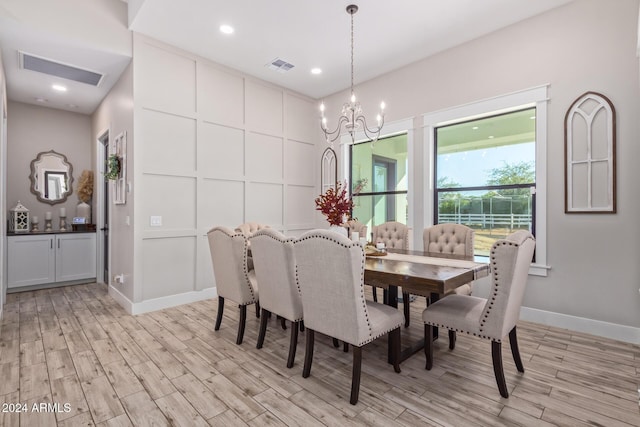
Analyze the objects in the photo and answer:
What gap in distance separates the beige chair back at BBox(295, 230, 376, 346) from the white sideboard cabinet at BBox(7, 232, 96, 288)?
477cm

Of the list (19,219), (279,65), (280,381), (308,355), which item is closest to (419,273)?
(308,355)

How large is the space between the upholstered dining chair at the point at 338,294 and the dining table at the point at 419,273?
257 millimetres

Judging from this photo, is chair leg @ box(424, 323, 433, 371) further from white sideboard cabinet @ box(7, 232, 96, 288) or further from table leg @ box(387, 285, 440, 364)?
→ white sideboard cabinet @ box(7, 232, 96, 288)

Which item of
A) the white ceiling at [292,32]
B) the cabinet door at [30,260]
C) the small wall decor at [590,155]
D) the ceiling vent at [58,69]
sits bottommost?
the cabinet door at [30,260]

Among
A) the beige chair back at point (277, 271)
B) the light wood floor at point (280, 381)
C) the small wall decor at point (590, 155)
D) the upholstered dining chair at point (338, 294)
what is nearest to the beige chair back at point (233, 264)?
the beige chair back at point (277, 271)

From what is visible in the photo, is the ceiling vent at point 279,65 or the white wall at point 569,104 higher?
the ceiling vent at point 279,65

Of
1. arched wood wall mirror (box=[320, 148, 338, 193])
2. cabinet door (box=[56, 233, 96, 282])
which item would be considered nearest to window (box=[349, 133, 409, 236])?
arched wood wall mirror (box=[320, 148, 338, 193])

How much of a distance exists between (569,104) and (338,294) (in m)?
3.11

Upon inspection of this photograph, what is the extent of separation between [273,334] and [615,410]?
8.30 ft

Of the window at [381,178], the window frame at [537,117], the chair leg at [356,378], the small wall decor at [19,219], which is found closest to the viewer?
the chair leg at [356,378]

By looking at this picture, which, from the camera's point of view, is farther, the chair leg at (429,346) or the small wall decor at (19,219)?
the small wall decor at (19,219)

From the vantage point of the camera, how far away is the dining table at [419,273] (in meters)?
1.99

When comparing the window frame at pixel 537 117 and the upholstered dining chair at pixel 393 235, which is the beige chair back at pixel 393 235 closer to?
the upholstered dining chair at pixel 393 235

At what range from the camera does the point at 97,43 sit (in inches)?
138
